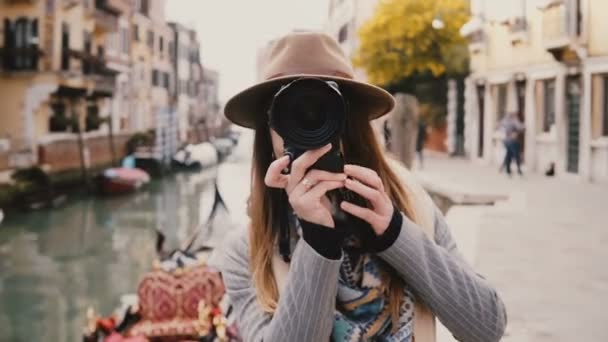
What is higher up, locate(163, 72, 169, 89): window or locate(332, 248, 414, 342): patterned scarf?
locate(163, 72, 169, 89): window

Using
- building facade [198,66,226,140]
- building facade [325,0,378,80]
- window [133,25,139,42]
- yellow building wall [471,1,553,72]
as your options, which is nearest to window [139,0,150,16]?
window [133,25,139,42]

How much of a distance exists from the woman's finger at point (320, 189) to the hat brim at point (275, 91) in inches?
5.1

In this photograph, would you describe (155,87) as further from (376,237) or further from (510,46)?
(376,237)

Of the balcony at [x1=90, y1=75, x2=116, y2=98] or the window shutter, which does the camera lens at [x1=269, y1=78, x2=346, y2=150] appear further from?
the balcony at [x1=90, y1=75, x2=116, y2=98]

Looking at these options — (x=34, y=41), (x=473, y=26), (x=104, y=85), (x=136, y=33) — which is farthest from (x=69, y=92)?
(x=473, y=26)

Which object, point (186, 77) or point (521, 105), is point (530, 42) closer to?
point (521, 105)

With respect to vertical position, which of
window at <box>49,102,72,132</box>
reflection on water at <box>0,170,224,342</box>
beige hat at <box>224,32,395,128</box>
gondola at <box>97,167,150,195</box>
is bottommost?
reflection on water at <box>0,170,224,342</box>

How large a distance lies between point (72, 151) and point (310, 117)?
21300mm

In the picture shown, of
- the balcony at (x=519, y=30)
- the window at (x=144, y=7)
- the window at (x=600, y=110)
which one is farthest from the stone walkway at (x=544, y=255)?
the window at (x=144, y=7)

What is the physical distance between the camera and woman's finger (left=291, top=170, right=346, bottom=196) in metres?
0.80

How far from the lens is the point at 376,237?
847 millimetres

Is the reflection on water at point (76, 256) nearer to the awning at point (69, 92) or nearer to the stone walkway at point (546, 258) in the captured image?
the awning at point (69, 92)

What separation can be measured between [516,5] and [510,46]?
775 millimetres

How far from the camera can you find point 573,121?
10.5m
